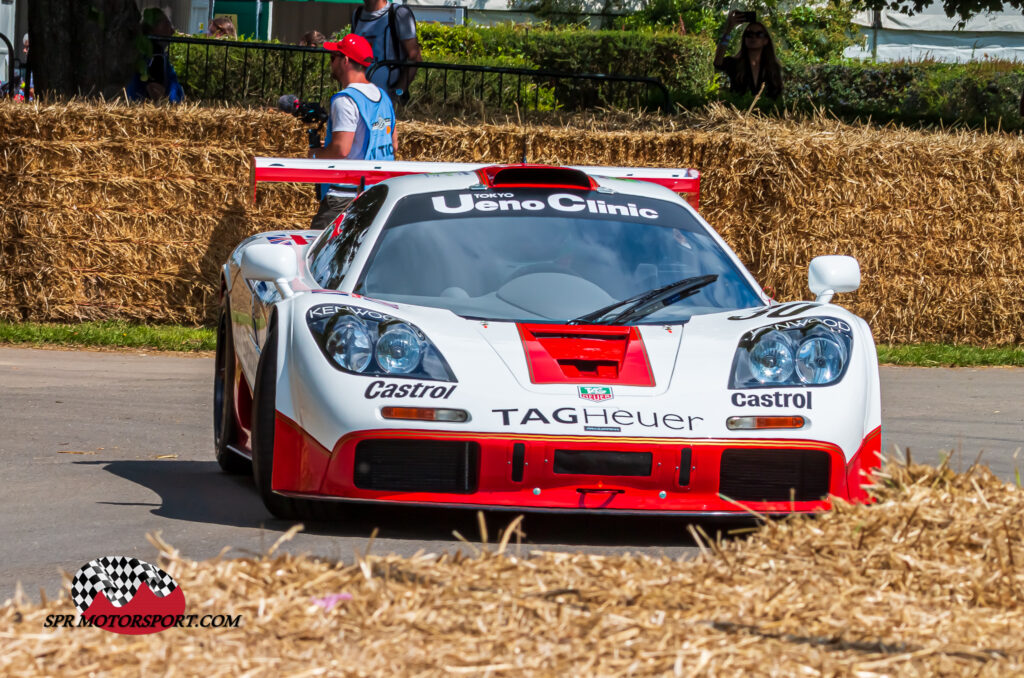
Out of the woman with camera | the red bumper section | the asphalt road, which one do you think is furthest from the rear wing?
the woman with camera

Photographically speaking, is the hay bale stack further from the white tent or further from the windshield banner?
the white tent

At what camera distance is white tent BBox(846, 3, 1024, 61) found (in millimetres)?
37969

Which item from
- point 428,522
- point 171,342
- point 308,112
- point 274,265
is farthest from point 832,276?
point 171,342

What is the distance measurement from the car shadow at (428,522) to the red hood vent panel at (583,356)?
1.46 feet

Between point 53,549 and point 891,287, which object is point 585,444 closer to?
point 53,549

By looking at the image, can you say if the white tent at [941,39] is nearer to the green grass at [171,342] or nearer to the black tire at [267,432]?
the green grass at [171,342]

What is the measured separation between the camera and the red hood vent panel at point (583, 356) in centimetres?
509


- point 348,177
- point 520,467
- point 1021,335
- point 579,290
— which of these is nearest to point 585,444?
point 520,467

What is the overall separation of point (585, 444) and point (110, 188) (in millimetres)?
7207

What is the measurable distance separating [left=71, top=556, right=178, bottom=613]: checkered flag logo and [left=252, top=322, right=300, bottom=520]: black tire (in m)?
1.21

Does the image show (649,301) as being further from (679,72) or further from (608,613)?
(679,72)

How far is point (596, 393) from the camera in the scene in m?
5.03

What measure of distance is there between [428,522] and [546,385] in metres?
0.69

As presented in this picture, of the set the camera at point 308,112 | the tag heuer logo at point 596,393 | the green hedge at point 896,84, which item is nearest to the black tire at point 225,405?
the tag heuer logo at point 596,393
